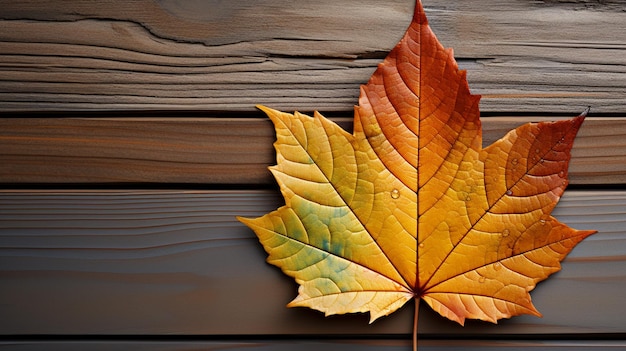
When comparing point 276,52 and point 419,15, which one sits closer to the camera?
point 419,15

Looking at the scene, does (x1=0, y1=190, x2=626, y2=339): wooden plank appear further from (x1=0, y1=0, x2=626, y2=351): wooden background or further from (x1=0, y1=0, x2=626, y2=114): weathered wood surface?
(x1=0, y1=0, x2=626, y2=114): weathered wood surface

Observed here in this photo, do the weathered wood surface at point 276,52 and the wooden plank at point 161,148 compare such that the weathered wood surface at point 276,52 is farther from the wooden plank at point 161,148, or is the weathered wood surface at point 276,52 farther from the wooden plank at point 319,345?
the wooden plank at point 319,345

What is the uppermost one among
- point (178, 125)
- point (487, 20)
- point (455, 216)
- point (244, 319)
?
point (487, 20)

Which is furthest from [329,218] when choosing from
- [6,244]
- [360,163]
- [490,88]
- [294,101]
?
[6,244]

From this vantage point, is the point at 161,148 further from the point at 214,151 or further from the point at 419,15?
the point at 419,15

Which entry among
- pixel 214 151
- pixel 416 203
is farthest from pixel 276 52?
pixel 416 203

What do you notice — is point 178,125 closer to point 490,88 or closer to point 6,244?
point 6,244
